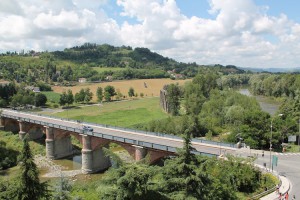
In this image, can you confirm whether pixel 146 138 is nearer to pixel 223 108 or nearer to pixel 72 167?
pixel 72 167

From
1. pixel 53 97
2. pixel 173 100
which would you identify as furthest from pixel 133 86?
pixel 173 100

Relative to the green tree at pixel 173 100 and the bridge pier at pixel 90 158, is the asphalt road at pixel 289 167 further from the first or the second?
the green tree at pixel 173 100

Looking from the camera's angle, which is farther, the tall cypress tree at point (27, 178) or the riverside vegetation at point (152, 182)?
the tall cypress tree at point (27, 178)

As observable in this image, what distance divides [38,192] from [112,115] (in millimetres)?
82662

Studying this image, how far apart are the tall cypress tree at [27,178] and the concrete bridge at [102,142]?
58.0 feet

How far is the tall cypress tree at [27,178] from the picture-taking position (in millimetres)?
17734

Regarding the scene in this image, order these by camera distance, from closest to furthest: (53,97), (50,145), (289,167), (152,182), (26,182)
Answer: (26,182)
(152,182)
(289,167)
(50,145)
(53,97)

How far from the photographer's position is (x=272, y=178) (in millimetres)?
31078

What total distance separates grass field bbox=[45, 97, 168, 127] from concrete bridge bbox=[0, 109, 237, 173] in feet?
64.9

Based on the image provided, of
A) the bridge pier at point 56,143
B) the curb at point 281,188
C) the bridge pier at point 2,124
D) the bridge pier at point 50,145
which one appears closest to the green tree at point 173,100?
the bridge pier at point 56,143

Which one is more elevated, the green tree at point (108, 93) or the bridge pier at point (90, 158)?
the green tree at point (108, 93)

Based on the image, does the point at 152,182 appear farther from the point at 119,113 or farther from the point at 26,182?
the point at 119,113

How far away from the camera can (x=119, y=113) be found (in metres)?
104

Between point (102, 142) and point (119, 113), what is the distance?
5236 cm
